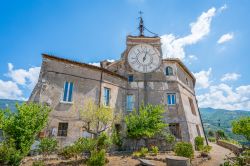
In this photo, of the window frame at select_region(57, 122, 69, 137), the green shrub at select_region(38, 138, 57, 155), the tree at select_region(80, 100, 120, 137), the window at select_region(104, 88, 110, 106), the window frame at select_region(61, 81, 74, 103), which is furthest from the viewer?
the window at select_region(104, 88, 110, 106)

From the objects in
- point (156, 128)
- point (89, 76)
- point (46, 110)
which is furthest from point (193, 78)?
point (46, 110)

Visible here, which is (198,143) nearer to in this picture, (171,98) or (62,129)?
(171,98)

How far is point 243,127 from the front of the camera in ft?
50.5

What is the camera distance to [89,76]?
655 inches

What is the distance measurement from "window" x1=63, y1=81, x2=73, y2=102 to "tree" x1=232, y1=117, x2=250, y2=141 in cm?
1721

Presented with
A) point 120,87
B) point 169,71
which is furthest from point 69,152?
point 169,71

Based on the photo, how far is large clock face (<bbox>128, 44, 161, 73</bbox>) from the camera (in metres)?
20.9

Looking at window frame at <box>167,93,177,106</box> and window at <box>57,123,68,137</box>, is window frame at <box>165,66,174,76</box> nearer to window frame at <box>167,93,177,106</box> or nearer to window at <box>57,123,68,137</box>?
window frame at <box>167,93,177,106</box>

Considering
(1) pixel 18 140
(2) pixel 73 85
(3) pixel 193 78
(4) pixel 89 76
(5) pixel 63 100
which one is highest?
(3) pixel 193 78

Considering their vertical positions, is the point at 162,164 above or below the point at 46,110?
below

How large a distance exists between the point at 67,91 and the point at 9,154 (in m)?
7.51

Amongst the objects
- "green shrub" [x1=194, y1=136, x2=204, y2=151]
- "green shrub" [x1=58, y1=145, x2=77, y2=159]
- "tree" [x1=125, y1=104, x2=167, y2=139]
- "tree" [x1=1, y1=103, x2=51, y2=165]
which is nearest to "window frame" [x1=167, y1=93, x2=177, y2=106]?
"tree" [x1=125, y1=104, x2=167, y2=139]

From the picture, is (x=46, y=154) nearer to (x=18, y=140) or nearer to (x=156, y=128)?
(x=18, y=140)

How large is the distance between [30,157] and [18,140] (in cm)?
323
